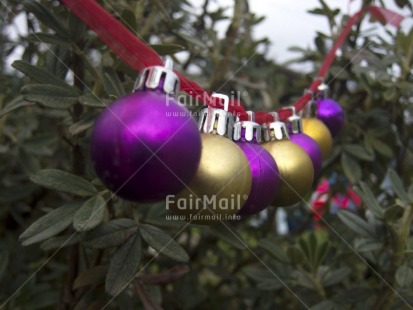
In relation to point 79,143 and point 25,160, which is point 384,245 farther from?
point 25,160

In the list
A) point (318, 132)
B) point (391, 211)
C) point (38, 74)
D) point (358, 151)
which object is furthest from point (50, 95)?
point (358, 151)

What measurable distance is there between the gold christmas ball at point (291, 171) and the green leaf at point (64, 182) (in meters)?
0.23

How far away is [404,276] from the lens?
0.64 meters

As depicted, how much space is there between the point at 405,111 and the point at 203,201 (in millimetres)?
688

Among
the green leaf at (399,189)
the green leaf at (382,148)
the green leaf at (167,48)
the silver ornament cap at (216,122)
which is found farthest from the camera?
the green leaf at (382,148)

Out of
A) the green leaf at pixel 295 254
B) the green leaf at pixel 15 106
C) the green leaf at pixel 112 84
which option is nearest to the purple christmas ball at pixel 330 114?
the green leaf at pixel 295 254

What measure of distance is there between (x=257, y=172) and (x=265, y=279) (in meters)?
0.44

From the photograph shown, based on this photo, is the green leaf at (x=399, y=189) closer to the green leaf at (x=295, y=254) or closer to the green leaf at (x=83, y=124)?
the green leaf at (x=295, y=254)

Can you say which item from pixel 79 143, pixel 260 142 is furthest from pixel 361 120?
pixel 79 143

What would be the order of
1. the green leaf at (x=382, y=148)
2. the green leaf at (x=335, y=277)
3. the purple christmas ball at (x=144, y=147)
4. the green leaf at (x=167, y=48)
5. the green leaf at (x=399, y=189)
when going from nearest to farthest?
the purple christmas ball at (x=144, y=147), the green leaf at (x=167, y=48), the green leaf at (x=399, y=189), the green leaf at (x=335, y=277), the green leaf at (x=382, y=148)

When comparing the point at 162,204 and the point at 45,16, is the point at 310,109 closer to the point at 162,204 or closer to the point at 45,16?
the point at 162,204

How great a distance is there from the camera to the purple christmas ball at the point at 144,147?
37 centimetres

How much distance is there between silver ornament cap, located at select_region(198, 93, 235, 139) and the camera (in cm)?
50

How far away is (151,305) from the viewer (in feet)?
2.05
